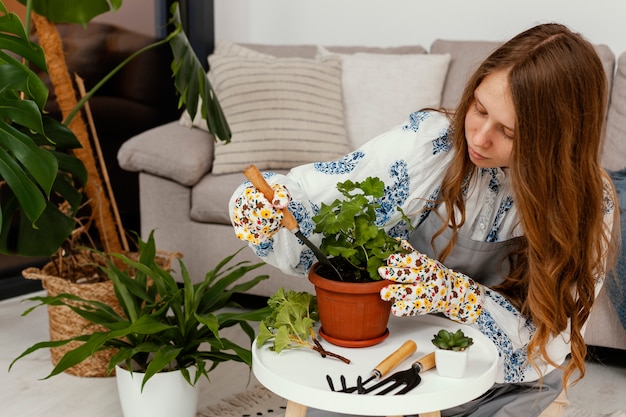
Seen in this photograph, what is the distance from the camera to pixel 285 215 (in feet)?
4.39

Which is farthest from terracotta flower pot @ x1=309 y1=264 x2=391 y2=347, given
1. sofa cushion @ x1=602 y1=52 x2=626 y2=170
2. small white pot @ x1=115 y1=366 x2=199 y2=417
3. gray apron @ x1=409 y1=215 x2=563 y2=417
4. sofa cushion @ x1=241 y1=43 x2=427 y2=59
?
sofa cushion @ x1=241 y1=43 x2=427 y2=59

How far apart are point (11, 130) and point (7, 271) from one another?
4.90 feet

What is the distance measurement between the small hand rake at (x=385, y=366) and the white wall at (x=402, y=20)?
217 centimetres

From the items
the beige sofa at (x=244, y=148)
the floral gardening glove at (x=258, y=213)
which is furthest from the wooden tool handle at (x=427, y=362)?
the beige sofa at (x=244, y=148)

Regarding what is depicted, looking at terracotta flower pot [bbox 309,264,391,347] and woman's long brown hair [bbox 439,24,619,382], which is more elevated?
woman's long brown hair [bbox 439,24,619,382]

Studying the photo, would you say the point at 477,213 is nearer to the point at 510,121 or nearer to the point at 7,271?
the point at 510,121

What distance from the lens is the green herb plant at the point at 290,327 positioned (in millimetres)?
1358

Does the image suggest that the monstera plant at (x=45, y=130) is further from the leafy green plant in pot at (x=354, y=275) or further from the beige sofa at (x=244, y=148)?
the leafy green plant in pot at (x=354, y=275)

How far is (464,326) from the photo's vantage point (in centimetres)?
149

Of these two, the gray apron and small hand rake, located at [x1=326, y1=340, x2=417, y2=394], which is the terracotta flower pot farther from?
the gray apron

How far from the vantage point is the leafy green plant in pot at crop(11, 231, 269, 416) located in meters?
1.92

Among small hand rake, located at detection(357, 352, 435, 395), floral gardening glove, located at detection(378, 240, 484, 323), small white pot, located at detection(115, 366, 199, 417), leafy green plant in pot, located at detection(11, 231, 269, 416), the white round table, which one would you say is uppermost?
floral gardening glove, located at detection(378, 240, 484, 323)

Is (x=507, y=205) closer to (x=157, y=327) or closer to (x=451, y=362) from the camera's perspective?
(x=451, y=362)

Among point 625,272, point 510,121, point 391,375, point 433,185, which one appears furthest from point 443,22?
point 391,375
